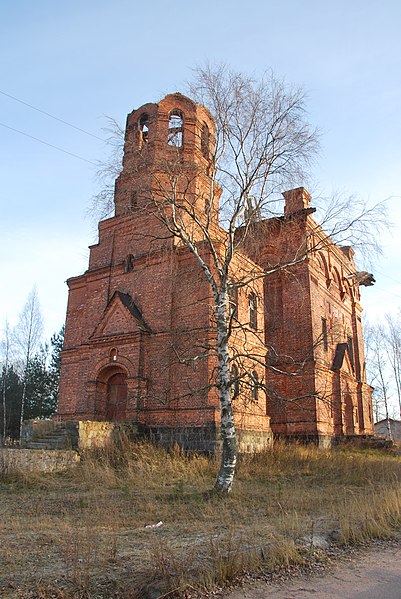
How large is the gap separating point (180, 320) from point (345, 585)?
45.3 ft

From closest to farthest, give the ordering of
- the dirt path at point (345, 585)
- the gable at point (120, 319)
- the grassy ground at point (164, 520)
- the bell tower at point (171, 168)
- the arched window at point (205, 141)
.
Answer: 1. the dirt path at point (345, 585)
2. the grassy ground at point (164, 520)
3. the bell tower at point (171, 168)
4. the arched window at point (205, 141)
5. the gable at point (120, 319)

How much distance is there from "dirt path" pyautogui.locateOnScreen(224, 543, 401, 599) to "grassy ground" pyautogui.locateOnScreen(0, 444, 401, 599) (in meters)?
0.34

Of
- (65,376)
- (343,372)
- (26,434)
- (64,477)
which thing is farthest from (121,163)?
(343,372)

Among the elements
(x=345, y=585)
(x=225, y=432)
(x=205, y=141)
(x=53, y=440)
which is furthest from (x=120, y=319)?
(x=345, y=585)

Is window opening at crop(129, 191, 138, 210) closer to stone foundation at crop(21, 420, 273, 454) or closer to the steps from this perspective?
stone foundation at crop(21, 420, 273, 454)

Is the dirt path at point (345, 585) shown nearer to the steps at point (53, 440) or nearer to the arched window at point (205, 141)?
the arched window at point (205, 141)

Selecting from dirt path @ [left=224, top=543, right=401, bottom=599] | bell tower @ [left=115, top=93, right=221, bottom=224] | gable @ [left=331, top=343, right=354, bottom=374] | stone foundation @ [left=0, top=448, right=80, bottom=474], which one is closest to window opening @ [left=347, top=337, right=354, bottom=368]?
gable @ [left=331, top=343, right=354, bottom=374]

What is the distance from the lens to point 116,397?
19.0m

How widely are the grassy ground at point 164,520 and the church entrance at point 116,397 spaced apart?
3.41 meters

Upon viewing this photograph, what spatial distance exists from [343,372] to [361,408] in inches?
151

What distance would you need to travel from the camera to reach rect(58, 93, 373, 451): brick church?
622 inches

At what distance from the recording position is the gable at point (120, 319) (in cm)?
1859

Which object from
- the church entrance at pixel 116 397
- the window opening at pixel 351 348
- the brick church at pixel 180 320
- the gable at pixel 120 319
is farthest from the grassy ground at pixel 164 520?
the window opening at pixel 351 348

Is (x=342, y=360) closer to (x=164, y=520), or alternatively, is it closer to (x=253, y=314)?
(x=253, y=314)
